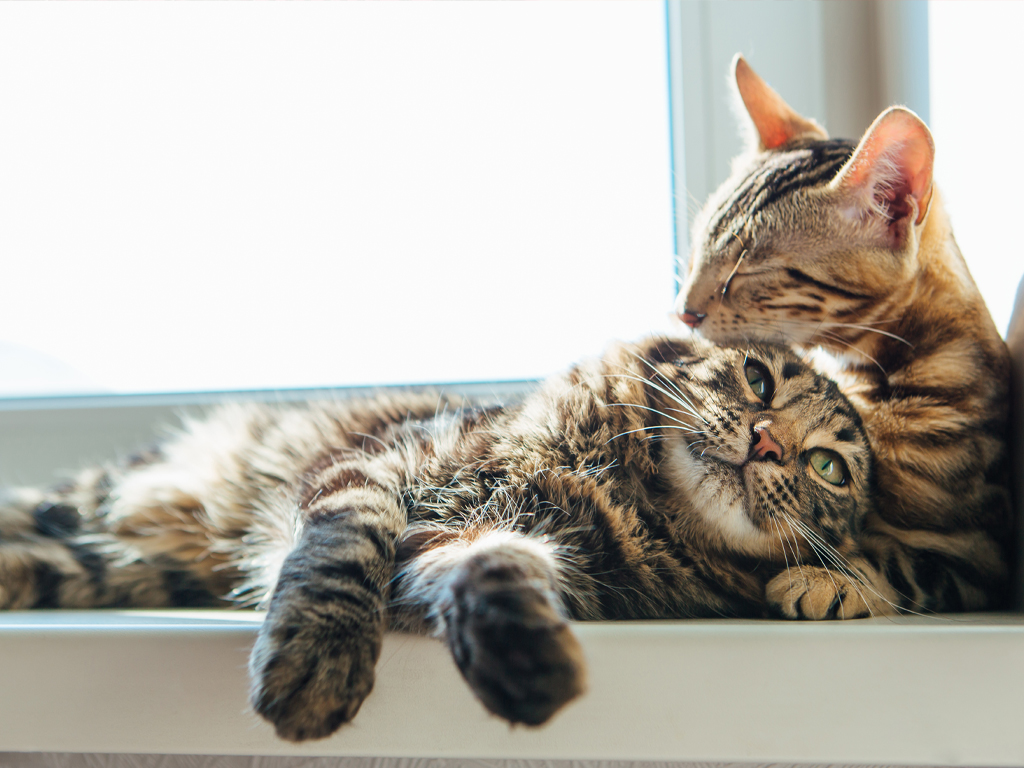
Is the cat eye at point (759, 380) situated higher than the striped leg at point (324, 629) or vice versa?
the cat eye at point (759, 380)

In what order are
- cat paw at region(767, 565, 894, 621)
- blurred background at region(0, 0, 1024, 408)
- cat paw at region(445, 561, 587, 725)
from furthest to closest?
blurred background at region(0, 0, 1024, 408) < cat paw at region(767, 565, 894, 621) < cat paw at region(445, 561, 587, 725)

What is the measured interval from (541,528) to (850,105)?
1.04 metres

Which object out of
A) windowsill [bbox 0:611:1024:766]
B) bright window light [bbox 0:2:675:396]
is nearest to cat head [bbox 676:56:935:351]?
bright window light [bbox 0:2:675:396]

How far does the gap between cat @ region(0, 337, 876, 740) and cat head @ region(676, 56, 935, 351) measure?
0.21ft

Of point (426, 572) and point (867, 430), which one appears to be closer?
point (426, 572)

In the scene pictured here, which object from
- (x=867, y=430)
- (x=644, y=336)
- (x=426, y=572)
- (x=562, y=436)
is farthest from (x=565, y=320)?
(x=426, y=572)

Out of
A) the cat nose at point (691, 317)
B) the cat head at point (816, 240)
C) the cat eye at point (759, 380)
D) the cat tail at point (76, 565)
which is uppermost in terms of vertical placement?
the cat head at point (816, 240)

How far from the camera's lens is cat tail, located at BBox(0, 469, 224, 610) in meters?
1.06

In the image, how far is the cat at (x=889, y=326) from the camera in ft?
2.55

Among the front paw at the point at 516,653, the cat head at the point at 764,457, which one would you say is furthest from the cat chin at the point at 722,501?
the front paw at the point at 516,653

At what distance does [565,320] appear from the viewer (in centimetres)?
133

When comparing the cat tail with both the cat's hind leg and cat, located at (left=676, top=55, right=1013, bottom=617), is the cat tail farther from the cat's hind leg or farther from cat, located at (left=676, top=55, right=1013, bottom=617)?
cat, located at (left=676, top=55, right=1013, bottom=617)

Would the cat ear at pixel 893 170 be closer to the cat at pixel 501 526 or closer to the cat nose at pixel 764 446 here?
the cat at pixel 501 526

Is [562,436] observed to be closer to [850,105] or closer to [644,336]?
[644,336]
